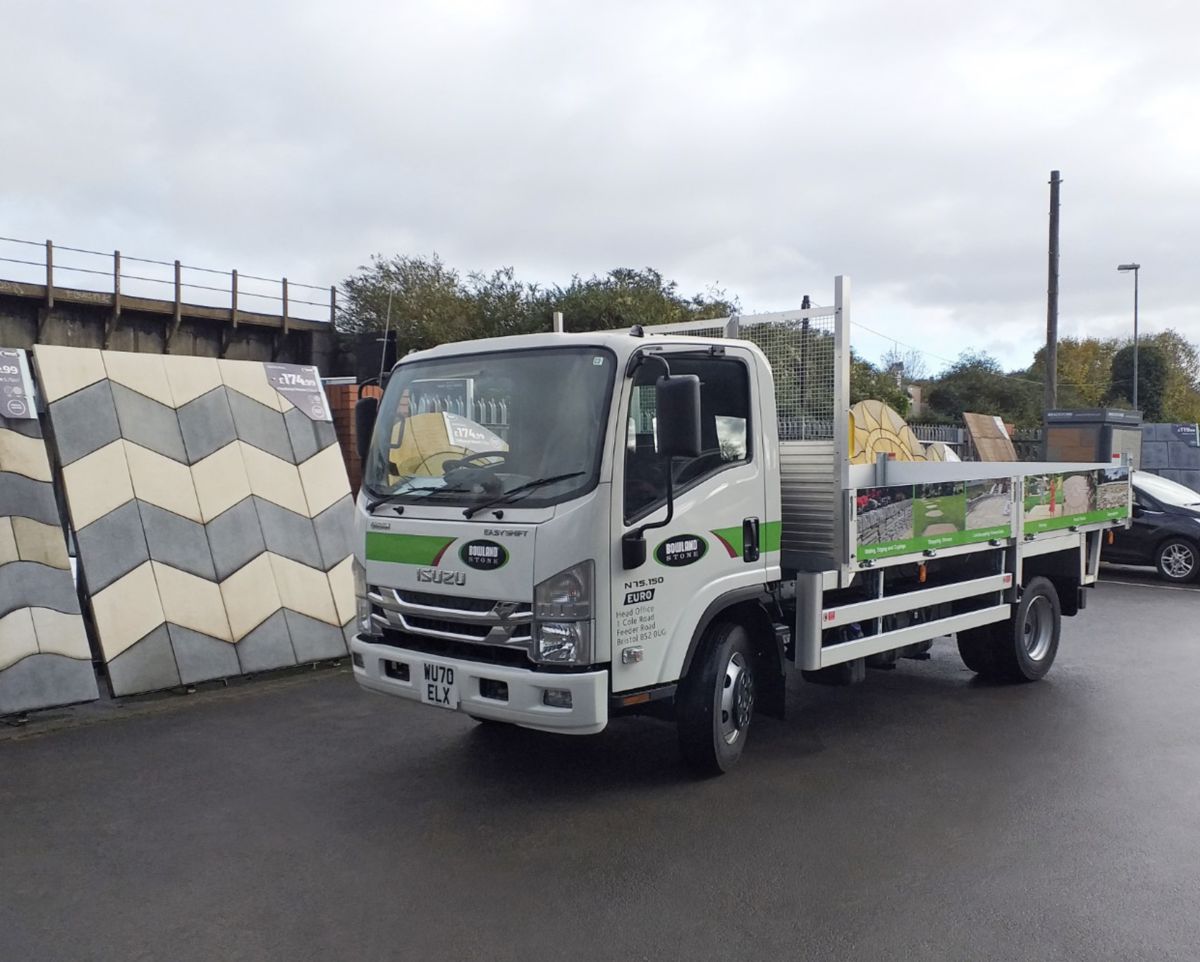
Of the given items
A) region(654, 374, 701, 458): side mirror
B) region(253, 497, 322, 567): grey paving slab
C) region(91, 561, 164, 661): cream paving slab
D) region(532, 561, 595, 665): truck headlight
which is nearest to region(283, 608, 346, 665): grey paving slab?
region(253, 497, 322, 567): grey paving slab

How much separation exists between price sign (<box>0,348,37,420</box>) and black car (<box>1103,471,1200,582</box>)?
41.5ft

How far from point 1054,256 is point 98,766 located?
65.2 feet

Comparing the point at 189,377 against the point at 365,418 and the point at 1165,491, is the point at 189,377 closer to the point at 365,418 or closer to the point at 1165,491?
the point at 365,418

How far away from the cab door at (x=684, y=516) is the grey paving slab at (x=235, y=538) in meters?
4.25

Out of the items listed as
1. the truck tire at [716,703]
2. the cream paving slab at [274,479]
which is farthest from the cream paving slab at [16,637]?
the truck tire at [716,703]

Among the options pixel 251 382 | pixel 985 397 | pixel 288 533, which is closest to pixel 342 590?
pixel 288 533

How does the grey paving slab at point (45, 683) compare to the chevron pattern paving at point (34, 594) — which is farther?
the chevron pattern paving at point (34, 594)

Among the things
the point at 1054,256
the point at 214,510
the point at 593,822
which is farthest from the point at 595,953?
the point at 1054,256

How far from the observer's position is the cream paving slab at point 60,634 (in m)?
6.82

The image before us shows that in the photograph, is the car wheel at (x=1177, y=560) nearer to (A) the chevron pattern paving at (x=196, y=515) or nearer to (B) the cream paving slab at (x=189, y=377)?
(A) the chevron pattern paving at (x=196, y=515)

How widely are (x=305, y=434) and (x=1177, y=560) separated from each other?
11.1m

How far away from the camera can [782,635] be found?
582 centimetres

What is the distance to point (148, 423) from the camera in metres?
7.91

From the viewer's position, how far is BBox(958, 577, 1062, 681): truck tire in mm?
7730
